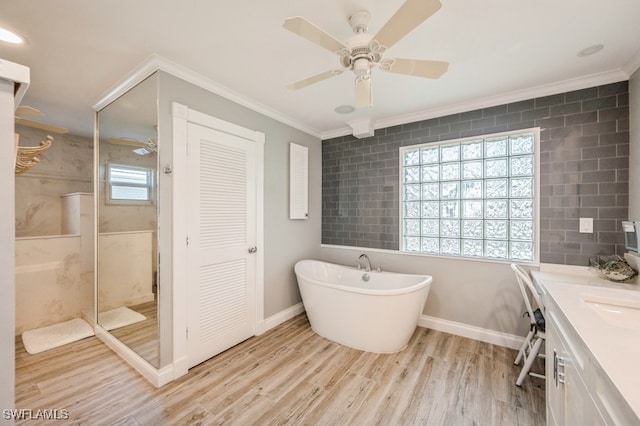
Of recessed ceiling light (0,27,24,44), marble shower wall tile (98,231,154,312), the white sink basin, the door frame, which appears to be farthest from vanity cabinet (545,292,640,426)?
recessed ceiling light (0,27,24,44)

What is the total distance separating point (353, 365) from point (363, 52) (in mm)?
2400

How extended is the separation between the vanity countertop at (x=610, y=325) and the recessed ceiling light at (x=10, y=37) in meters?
3.29

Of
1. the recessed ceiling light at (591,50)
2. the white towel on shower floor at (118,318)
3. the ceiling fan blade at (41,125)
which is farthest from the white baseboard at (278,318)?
the recessed ceiling light at (591,50)

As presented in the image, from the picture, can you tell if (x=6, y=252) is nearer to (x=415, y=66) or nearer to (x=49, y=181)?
(x=415, y=66)

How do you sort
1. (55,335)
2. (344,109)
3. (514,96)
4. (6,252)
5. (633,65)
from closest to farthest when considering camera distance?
1. (6,252)
2. (633,65)
3. (514,96)
4. (55,335)
5. (344,109)

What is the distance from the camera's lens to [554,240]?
236 cm

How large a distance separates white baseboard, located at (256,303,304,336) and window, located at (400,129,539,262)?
160 cm

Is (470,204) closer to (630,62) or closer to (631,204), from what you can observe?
(631,204)

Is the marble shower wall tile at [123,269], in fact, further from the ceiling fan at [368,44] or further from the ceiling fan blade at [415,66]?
the ceiling fan blade at [415,66]

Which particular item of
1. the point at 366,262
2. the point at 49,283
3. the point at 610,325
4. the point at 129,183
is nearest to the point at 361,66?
the point at 610,325

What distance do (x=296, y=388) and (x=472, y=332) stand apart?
6.32 feet

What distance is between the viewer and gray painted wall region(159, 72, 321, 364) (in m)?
2.03

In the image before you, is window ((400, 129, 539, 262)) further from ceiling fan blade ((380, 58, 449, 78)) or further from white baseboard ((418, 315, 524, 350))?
ceiling fan blade ((380, 58, 449, 78))

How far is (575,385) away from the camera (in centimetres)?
103
